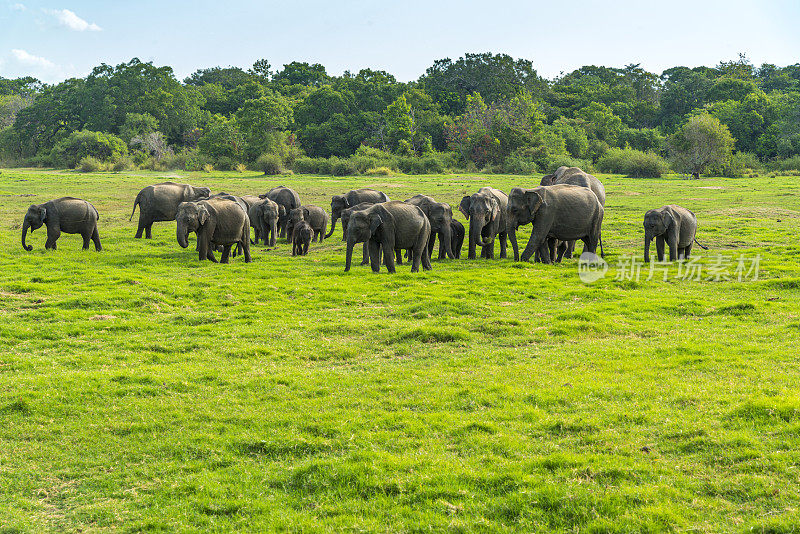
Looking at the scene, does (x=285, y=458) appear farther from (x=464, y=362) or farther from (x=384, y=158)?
(x=384, y=158)

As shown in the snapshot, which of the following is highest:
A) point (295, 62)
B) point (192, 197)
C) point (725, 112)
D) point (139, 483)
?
point (295, 62)

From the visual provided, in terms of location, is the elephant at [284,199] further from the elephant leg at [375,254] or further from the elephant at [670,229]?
the elephant at [670,229]

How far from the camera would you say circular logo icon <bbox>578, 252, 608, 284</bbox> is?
67.4ft

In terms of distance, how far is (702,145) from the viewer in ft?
243

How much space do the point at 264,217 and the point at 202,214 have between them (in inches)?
247

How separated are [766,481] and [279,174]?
235 feet

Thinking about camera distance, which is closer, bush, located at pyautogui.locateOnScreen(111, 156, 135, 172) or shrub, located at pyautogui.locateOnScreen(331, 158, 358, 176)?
shrub, located at pyautogui.locateOnScreen(331, 158, 358, 176)

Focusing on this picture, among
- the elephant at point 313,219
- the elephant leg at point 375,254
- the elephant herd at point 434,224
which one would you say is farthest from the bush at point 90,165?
the elephant leg at point 375,254

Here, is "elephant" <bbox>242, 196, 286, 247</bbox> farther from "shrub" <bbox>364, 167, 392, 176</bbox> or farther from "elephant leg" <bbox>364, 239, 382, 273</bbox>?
"shrub" <bbox>364, 167, 392, 176</bbox>

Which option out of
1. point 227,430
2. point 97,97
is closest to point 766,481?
point 227,430

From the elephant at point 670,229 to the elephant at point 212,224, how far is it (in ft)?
43.3

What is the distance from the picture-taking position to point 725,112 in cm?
9044

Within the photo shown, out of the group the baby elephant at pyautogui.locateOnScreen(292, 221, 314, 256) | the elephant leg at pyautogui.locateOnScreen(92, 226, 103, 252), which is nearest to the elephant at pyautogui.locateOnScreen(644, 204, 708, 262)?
the baby elephant at pyautogui.locateOnScreen(292, 221, 314, 256)

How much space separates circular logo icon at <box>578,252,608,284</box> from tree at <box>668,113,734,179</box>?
55.2m
